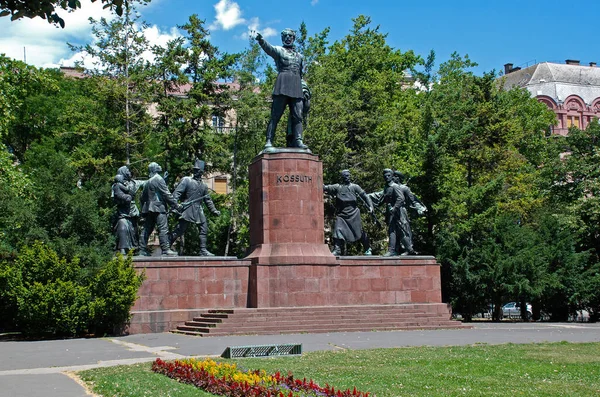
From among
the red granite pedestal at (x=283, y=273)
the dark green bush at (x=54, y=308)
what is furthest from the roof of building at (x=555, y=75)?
the dark green bush at (x=54, y=308)

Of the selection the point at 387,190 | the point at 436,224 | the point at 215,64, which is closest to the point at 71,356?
the point at 387,190

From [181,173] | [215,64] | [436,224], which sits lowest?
[436,224]

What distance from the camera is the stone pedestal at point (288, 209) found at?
74.5 feet

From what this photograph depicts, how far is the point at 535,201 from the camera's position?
42.3 m

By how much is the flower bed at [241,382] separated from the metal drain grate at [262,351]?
1793 millimetres

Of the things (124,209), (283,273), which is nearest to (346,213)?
(283,273)

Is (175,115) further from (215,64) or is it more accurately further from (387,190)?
(387,190)

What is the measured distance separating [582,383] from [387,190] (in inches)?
602

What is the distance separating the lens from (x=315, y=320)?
803 inches

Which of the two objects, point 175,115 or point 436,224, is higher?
point 175,115

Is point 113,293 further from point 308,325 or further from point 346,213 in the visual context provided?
point 346,213

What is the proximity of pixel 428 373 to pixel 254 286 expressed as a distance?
11642 mm

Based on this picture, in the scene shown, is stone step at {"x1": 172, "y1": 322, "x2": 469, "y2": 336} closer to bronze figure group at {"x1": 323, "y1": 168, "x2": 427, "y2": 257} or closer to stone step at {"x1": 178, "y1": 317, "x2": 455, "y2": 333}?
stone step at {"x1": 178, "y1": 317, "x2": 455, "y2": 333}

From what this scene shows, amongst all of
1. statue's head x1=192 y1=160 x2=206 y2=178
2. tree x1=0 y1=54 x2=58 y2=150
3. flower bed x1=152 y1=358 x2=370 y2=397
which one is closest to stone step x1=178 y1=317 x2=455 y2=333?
statue's head x1=192 y1=160 x2=206 y2=178
